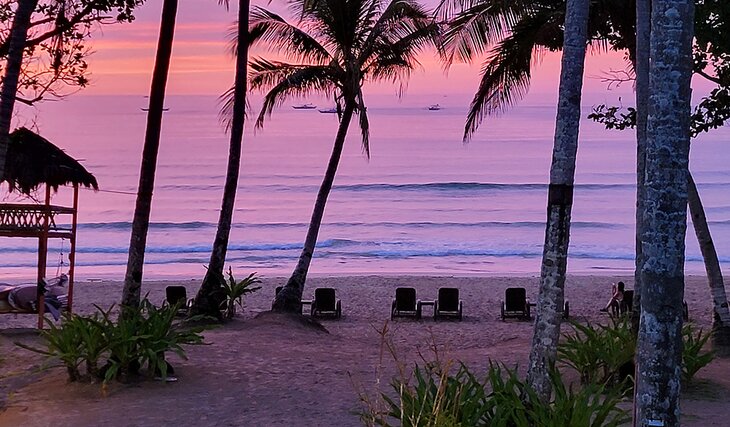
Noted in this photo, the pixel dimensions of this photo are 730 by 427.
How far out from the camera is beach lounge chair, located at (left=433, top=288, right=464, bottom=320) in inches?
665

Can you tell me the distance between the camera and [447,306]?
666 inches

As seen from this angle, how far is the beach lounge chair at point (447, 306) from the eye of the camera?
1689 centimetres

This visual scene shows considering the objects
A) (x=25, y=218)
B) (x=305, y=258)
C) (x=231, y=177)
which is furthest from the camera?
(x=305, y=258)

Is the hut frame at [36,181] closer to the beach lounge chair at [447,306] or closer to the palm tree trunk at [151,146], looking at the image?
the palm tree trunk at [151,146]

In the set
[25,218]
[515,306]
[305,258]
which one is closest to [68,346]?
[25,218]

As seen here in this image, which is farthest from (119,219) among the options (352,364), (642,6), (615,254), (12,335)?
(642,6)

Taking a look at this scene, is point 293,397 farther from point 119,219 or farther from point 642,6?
point 119,219

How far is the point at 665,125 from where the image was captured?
4211mm

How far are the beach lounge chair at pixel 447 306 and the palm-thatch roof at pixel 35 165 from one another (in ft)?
23.1

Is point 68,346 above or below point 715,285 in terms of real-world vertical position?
below

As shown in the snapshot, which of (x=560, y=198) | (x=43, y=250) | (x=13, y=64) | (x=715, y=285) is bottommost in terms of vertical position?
(x=715, y=285)

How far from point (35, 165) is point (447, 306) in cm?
779

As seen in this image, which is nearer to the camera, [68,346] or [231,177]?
[68,346]

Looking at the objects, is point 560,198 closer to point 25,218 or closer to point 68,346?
point 68,346
